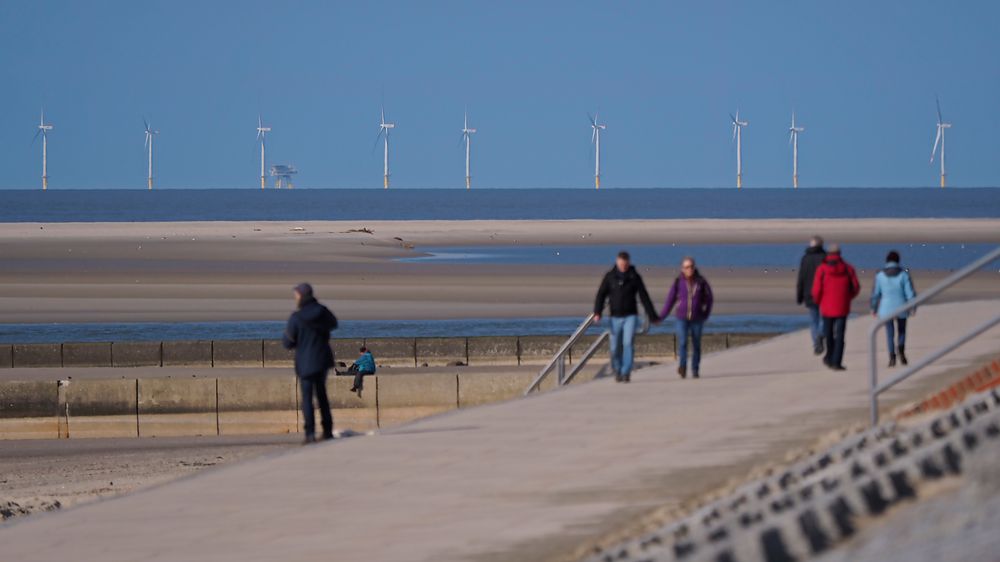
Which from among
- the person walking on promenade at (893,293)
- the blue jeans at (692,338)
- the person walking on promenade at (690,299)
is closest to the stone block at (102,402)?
the blue jeans at (692,338)

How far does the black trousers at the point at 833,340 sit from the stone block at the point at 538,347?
12553mm

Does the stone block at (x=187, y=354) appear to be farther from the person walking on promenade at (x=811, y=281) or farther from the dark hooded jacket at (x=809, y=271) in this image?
the dark hooded jacket at (x=809, y=271)

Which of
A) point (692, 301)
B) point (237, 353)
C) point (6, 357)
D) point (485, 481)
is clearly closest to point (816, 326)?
point (692, 301)

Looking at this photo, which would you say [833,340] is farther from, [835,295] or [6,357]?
[6,357]

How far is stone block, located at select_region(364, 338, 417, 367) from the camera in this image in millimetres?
32375

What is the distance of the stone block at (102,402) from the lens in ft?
85.9

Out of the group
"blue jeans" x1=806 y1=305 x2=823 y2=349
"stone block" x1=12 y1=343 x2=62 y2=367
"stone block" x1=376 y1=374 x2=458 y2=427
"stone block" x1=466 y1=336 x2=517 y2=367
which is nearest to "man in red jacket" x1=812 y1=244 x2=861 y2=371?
"blue jeans" x1=806 y1=305 x2=823 y2=349

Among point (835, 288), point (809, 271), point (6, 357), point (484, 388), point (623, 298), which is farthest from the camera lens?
point (6, 357)

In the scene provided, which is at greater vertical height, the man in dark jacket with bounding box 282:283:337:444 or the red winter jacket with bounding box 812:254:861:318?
the red winter jacket with bounding box 812:254:861:318

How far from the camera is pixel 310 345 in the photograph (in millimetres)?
16672

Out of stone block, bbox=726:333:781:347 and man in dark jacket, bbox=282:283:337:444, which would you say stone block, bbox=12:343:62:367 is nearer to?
stone block, bbox=726:333:781:347

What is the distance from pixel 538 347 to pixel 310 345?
662 inches

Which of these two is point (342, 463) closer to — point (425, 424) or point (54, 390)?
point (425, 424)

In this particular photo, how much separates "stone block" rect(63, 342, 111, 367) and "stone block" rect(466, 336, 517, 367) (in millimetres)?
7153
